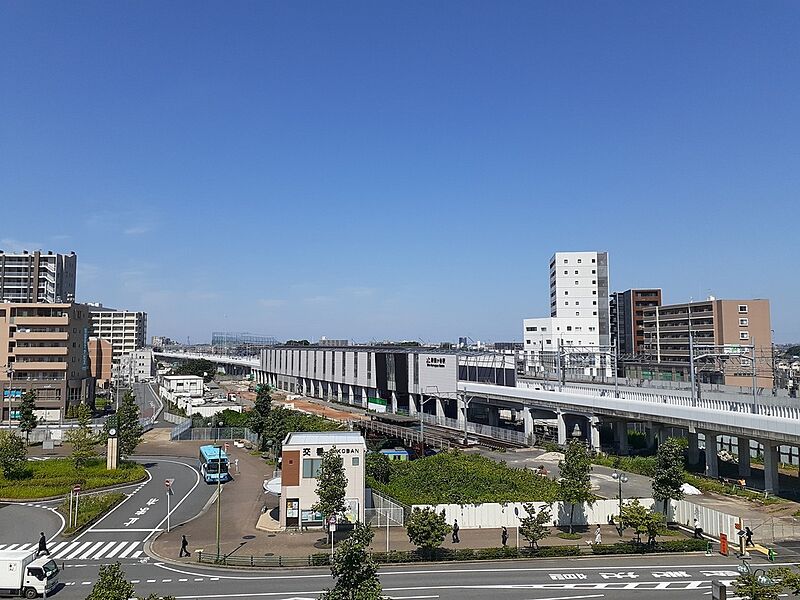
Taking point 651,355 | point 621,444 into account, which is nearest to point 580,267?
point 651,355

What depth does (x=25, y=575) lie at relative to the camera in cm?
2198

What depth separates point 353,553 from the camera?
15883 millimetres

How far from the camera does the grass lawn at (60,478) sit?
38.5 metres

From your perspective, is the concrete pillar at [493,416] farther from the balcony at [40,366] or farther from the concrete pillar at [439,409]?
the balcony at [40,366]

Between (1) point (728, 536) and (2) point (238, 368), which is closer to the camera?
(1) point (728, 536)

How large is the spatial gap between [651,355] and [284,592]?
104 m

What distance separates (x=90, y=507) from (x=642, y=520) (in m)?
29.0

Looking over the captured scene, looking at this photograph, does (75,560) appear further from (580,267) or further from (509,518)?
(580,267)

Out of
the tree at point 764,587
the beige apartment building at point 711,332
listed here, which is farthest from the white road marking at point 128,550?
the beige apartment building at point 711,332

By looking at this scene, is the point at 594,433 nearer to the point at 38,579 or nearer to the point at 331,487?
the point at 331,487

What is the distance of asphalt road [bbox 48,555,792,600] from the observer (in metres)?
22.2

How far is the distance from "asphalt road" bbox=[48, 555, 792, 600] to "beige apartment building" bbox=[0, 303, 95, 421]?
56.9 metres

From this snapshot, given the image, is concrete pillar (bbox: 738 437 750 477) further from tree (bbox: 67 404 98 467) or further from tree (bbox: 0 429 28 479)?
tree (bbox: 0 429 28 479)

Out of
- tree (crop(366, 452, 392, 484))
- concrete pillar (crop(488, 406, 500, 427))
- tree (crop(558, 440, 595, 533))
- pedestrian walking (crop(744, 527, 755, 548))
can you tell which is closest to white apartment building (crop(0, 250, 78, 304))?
concrete pillar (crop(488, 406, 500, 427))
